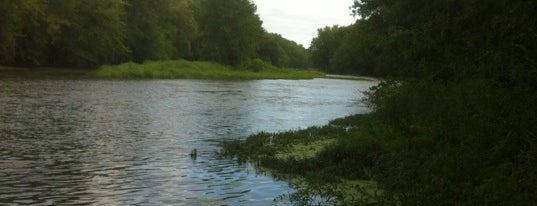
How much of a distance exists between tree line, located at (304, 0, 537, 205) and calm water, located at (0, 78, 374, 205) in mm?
3113

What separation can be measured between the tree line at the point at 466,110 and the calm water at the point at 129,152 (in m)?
3.11

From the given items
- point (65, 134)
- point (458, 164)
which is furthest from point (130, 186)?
point (65, 134)

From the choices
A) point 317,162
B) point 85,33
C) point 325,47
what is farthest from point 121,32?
point 325,47

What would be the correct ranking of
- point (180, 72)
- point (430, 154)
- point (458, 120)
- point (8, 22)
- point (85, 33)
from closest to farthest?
1. point (458, 120)
2. point (430, 154)
3. point (8, 22)
4. point (180, 72)
5. point (85, 33)

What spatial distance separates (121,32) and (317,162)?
92063 mm

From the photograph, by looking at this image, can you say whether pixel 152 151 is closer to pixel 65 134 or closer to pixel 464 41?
pixel 65 134

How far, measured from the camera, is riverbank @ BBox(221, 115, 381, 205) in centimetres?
1162

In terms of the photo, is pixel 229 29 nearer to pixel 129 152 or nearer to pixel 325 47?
pixel 129 152

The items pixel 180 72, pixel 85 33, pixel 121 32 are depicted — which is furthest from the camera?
pixel 121 32

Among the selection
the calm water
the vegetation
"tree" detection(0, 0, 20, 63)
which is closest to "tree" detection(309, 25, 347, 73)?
"tree" detection(0, 0, 20, 63)

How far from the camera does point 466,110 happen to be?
30.9 feet

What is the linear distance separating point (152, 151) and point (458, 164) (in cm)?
1044

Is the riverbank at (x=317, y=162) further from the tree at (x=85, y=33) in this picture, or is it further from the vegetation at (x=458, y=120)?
the tree at (x=85, y=33)

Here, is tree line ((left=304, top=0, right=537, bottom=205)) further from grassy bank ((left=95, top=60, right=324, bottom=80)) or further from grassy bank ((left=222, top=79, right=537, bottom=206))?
grassy bank ((left=95, top=60, right=324, bottom=80))
